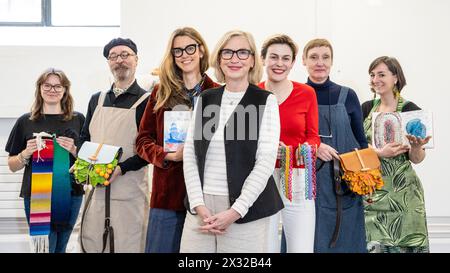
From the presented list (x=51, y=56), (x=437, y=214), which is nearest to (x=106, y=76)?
(x=51, y=56)

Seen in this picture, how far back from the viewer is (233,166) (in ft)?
6.82

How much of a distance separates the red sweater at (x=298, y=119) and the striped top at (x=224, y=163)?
317 millimetres

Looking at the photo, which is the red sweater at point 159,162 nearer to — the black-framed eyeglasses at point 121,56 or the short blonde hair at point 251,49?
the short blonde hair at point 251,49

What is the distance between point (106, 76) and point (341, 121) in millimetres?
2273

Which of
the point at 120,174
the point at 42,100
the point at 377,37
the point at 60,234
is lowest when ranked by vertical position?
the point at 60,234

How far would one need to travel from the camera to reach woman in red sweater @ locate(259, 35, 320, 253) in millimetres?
2406

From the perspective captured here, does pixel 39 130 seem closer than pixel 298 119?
No

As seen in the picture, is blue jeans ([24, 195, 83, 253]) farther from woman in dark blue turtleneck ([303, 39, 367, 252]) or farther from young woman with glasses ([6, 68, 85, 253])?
woman in dark blue turtleneck ([303, 39, 367, 252])

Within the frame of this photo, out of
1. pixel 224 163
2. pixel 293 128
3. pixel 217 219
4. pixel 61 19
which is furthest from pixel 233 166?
pixel 61 19

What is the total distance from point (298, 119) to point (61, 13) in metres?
3.13

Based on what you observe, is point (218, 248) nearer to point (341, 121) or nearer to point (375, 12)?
point (341, 121)

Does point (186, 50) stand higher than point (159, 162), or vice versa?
point (186, 50)

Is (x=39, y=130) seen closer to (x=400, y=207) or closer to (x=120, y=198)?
(x=120, y=198)

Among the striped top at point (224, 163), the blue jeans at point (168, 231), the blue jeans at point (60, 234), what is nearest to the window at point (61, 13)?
the blue jeans at point (60, 234)
